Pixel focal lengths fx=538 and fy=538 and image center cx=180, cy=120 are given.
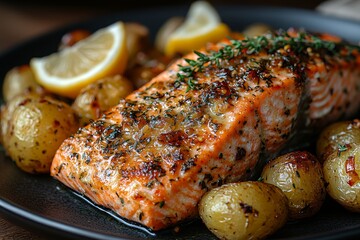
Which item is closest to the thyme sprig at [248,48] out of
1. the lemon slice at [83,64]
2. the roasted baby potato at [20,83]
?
the lemon slice at [83,64]

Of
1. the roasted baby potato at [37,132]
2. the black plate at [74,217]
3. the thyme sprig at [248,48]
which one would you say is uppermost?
the thyme sprig at [248,48]

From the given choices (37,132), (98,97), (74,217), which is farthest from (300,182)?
(37,132)

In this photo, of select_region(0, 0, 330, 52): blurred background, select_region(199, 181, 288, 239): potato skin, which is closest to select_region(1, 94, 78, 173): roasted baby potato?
select_region(199, 181, 288, 239): potato skin

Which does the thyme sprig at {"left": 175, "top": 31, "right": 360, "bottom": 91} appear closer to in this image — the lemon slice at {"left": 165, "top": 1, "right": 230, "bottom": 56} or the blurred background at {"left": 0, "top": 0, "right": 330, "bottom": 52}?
the lemon slice at {"left": 165, "top": 1, "right": 230, "bottom": 56}

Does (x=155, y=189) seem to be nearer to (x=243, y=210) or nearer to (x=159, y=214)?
(x=159, y=214)

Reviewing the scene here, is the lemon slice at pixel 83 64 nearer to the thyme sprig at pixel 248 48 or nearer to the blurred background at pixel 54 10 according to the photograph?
the thyme sprig at pixel 248 48

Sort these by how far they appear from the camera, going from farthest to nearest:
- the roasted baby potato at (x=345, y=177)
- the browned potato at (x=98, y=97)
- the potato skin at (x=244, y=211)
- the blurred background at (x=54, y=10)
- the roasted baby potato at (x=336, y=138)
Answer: the blurred background at (x=54, y=10), the browned potato at (x=98, y=97), the roasted baby potato at (x=336, y=138), the roasted baby potato at (x=345, y=177), the potato skin at (x=244, y=211)

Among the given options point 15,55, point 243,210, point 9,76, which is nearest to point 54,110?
point 9,76
